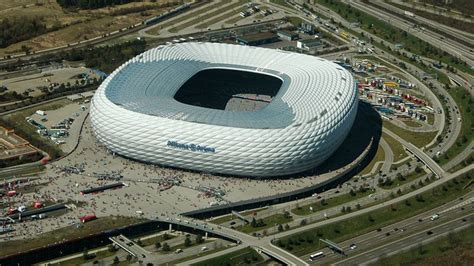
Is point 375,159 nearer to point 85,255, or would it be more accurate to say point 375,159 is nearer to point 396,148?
point 396,148

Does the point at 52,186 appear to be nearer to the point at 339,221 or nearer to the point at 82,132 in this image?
the point at 82,132

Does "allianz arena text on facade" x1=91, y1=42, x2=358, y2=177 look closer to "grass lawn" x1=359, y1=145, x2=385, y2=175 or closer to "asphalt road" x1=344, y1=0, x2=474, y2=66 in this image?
"grass lawn" x1=359, y1=145, x2=385, y2=175

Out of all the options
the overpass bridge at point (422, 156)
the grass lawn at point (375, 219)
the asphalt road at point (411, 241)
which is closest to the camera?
the asphalt road at point (411, 241)

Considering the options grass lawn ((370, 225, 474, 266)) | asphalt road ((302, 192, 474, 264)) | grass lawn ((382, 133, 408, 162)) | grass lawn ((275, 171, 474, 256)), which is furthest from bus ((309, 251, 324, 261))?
grass lawn ((382, 133, 408, 162))

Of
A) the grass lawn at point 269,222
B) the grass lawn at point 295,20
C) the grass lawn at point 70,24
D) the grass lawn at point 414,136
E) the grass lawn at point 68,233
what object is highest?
the grass lawn at point 295,20

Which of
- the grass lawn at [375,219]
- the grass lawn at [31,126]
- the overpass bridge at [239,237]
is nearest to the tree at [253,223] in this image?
the overpass bridge at [239,237]

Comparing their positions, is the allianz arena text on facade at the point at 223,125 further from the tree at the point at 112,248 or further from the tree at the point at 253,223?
the tree at the point at 112,248

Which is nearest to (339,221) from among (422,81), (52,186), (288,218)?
(288,218)
